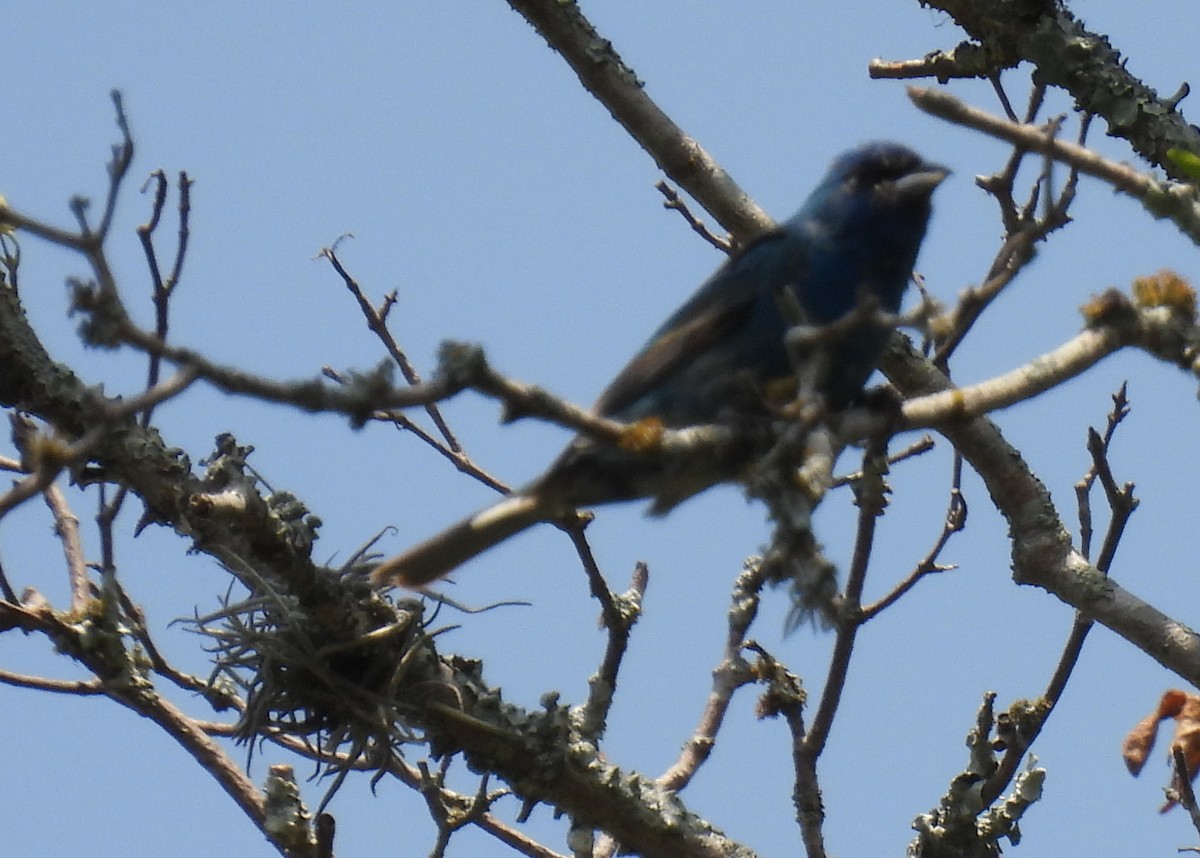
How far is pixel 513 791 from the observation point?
4.07m

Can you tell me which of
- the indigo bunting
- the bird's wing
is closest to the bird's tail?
the indigo bunting

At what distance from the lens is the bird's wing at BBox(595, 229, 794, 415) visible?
199 inches

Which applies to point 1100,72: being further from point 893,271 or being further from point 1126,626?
point 1126,626

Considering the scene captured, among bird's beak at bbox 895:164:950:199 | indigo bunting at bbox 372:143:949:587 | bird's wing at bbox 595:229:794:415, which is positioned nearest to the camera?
indigo bunting at bbox 372:143:949:587

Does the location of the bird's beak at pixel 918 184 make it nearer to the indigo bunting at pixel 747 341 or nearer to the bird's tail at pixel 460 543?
the indigo bunting at pixel 747 341

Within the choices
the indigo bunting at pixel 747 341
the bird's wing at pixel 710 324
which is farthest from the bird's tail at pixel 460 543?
the bird's wing at pixel 710 324

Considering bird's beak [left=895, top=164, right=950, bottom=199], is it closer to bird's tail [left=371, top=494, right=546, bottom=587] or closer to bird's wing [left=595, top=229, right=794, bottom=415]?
bird's wing [left=595, top=229, right=794, bottom=415]

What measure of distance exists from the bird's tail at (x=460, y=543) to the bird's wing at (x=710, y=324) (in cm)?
71

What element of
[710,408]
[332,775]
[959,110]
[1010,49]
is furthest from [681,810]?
[1010,49]

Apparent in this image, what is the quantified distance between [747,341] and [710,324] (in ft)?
0.62

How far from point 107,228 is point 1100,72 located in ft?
11.0

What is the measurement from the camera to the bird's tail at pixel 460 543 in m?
4.18

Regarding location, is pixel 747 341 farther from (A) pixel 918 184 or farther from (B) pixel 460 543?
(B) pixel 460 543

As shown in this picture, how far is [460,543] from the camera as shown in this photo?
443 centimetres
